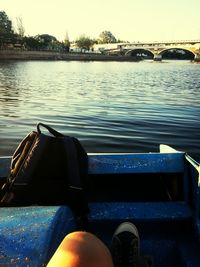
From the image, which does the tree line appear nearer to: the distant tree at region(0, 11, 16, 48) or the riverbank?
the distant tree at region(0, 11, 16, 48)

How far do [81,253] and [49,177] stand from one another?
5.34 ft

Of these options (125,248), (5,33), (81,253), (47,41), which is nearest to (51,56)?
(5,33)

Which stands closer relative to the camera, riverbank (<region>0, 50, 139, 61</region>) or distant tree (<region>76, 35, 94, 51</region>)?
riverbank (<region>0, 50, 139, 61</region>)

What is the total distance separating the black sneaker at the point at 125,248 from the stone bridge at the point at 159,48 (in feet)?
446

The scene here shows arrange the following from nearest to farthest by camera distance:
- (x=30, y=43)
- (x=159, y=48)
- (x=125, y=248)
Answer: (x=125, y=248), (x=159, y=48), (x=30, y=43)

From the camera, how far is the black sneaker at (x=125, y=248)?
2896 millimetres

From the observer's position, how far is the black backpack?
3549mm

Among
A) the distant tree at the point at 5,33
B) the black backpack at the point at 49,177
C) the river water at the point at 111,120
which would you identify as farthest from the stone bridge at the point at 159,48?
the black backpack at the point at 49,177

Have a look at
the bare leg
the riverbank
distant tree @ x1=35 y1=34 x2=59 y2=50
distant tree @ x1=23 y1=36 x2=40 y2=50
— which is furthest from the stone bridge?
the bare leg

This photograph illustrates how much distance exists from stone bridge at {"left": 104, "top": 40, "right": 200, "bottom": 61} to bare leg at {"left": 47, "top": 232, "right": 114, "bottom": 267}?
137 metres

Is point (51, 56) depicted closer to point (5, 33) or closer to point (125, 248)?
point (5, 33)

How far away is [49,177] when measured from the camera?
3.66 m

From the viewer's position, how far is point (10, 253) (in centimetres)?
230

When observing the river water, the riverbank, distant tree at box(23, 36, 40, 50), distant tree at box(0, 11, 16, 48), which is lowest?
the riverbank
